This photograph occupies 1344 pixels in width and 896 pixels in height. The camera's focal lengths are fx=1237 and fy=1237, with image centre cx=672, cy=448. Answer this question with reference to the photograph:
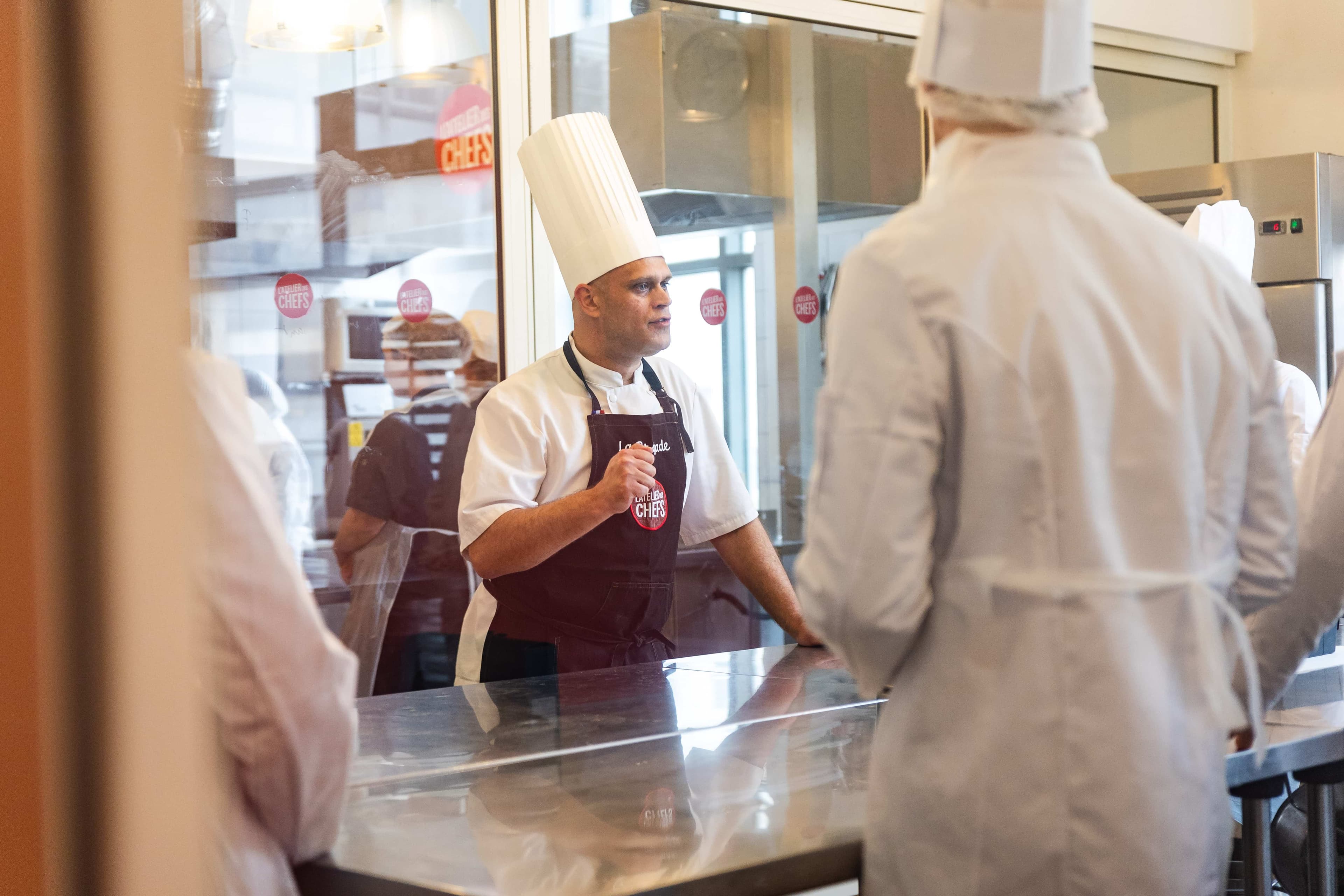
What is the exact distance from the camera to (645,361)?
2.16m

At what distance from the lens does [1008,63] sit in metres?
0.82

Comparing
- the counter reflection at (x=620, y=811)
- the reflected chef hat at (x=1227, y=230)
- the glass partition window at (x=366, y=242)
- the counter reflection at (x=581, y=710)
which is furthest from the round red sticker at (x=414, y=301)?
the reflected chef hat at (x=1227, y=230)

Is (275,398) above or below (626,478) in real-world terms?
above

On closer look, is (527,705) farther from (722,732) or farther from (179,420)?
(179,420)

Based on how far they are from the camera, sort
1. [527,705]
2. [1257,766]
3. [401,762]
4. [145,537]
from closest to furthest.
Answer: [145,537] → [1257,766] → [401,762] → [527,705]

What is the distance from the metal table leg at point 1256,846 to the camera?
125 cm

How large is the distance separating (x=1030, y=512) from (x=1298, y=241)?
8.62 ft

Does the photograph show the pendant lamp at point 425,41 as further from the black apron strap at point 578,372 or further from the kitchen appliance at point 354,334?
the black apron strap at point 578,372

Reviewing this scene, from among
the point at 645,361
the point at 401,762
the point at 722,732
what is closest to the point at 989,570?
the point at 722,732

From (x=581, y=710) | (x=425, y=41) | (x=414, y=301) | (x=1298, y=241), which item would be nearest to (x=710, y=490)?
(x=581, y=710)

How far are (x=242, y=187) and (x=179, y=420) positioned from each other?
7.18ft

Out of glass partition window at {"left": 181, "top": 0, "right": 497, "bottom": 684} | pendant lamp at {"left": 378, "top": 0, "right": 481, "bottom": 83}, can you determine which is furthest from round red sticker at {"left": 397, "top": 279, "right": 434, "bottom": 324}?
pendant lamp at {"left": 378, "top": 0, "right": 481, "bottom": 83}

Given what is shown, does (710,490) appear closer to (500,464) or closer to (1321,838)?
(500,464)

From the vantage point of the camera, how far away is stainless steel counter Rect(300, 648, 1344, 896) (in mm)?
857
